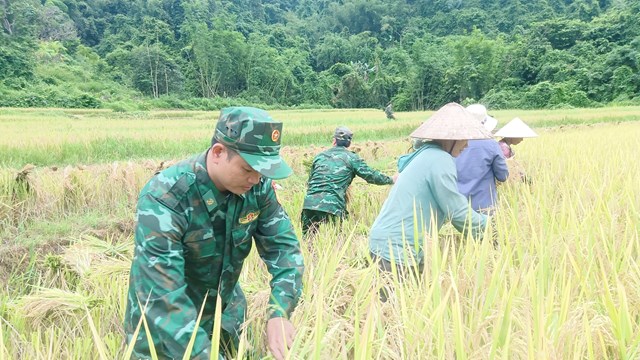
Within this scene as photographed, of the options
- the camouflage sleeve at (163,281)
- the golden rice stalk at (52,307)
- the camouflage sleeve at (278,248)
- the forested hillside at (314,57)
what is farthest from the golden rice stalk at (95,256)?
the forested hillside at (314,57)

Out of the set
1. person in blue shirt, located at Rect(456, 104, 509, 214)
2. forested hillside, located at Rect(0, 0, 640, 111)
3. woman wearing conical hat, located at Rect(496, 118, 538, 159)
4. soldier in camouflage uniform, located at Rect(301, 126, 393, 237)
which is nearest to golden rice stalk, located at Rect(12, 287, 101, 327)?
soldier in camouflage uniform, located at Rect(301, 126, 393, 237)

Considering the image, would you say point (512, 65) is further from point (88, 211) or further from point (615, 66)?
point (88, 211)

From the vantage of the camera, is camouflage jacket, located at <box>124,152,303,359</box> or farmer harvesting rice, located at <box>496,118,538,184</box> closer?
Answer: camouflage jacket, located at <box>124,152,303,359</box>

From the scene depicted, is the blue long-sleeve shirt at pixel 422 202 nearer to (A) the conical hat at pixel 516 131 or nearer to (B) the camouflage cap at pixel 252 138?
(B) the camouflage cap at pixel 252 138

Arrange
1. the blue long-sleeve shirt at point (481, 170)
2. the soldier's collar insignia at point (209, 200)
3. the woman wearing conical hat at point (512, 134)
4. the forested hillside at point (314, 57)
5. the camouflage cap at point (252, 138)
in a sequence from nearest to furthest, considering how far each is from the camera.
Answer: the camouflage cap at point (252, 138) → the soldier's collar insignia at point (209, 200) → the blue long-sleeve shirt at point (481, 170) → the woman wearing conical hat at point (512, 134) → the forested hillside at point (314, 57)

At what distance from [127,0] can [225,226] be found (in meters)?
55.5

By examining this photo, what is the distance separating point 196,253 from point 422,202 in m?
1.17

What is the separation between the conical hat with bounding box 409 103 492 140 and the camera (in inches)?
88.7

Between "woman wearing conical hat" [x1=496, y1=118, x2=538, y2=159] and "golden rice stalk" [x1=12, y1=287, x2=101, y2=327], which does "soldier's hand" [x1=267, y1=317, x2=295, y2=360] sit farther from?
"woman wearing conical hat" [x1=496, y1=118, x2=538, y2=159]

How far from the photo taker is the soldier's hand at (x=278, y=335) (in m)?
1.32

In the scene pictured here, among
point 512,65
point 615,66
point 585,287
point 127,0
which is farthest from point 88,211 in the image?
point 127,0

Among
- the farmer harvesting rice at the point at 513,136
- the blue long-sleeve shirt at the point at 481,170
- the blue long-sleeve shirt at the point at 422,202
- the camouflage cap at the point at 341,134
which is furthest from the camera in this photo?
the camouflage cap at the point at 341,134

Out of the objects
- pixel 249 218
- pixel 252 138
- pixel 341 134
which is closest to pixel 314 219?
pixel 341 134

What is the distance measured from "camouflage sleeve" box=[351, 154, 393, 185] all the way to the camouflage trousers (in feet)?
1.36
